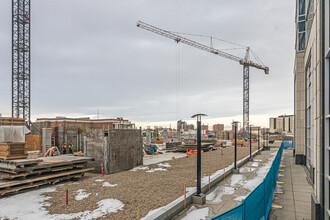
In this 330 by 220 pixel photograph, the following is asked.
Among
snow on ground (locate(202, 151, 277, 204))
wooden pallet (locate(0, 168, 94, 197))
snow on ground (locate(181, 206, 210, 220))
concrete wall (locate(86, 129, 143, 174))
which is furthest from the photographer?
concrete wall (locate(86, 129, 143, 174))

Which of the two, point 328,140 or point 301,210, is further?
point 301,210

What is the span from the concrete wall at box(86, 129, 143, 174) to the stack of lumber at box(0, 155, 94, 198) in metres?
2.62

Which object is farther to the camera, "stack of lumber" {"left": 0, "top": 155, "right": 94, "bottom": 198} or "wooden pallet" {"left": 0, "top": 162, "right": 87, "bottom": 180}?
"wooden pallet" {"left": 0, "top": 162, "right": 87, "bottom": 180}

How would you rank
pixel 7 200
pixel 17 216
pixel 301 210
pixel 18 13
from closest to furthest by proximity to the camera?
pixel 17 216 < pixel 301 210 < pixel 7 200 < pixel 18 13

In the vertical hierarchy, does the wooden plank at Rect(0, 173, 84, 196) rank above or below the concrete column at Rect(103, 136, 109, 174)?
below

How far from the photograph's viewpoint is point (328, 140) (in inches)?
258

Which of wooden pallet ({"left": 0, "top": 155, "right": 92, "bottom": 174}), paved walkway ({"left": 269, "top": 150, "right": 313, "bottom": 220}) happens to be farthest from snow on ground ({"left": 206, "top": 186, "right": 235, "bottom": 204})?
wooden pallet ({"left": 0, "top": 155, "right": 92, "bottom": 174})

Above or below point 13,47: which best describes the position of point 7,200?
below

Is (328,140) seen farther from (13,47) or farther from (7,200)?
(13,47)

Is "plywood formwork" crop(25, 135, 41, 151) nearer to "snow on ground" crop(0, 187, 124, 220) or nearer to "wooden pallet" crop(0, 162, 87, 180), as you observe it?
"wooden pallet" crop(0, 162, 87, 180)

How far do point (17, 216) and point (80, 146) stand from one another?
71.9ft

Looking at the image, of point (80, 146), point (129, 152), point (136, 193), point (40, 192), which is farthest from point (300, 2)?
point (80, 146)

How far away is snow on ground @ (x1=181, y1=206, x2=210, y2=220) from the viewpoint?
336 inches

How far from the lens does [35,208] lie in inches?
367
